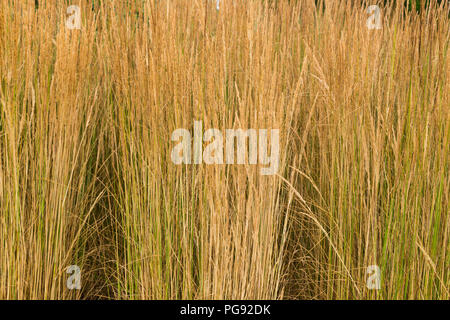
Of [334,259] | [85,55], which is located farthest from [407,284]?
[85,55]

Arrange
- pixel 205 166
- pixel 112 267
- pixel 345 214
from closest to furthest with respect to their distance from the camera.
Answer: pixel 205 166
pixel 345 214
pixel 112 267

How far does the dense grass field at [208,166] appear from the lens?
1.83m

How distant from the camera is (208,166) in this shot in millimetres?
1803

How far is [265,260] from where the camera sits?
1.86m

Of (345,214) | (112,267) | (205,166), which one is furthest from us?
(112,267)

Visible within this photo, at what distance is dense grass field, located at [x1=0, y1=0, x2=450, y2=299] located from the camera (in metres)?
1.83

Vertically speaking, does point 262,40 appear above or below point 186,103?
above

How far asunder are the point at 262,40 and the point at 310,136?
618 millimetres

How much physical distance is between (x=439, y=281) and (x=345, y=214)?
47 centimetres

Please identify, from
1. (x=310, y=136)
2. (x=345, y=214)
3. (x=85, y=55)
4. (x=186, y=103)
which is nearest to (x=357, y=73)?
(x=310, y=136)

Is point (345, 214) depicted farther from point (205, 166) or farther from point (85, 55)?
point (85, 55)
